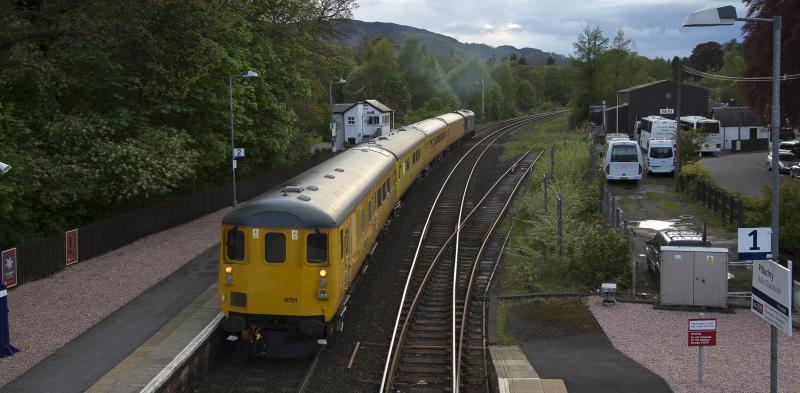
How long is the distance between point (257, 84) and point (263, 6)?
4.26 meters

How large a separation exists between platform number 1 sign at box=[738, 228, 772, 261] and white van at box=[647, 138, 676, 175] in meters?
28.4

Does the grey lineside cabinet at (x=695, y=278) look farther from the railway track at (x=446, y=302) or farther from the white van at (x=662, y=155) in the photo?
the white van at (x=662, y=155)

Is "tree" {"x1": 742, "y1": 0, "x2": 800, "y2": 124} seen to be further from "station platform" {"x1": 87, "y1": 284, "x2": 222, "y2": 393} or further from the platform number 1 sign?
"station platform" {"x1": 87, "y1": 284, "x2": 222, "y2": 393}

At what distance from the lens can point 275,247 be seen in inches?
554

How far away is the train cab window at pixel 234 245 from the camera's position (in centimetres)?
1416

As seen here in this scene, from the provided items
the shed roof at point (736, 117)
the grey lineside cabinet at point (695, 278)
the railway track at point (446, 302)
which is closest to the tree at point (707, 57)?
the shed roof at point (736, 117)

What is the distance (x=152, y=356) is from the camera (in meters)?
13.5

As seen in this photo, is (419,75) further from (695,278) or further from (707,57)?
(695,278)

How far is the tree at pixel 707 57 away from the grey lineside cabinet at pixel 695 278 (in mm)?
120477

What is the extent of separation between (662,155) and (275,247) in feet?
99.3

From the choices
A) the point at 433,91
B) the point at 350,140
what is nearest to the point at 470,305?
the point at 350,140

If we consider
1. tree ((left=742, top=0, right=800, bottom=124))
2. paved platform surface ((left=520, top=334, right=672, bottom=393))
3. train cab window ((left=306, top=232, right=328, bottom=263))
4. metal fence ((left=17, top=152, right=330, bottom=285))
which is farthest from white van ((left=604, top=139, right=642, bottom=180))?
train cab window ((left=306, top=232, right=328, bottom=263))

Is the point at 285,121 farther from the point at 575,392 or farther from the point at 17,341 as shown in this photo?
the point at 575,392

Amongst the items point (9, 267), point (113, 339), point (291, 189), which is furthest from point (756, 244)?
point (9, 267)
